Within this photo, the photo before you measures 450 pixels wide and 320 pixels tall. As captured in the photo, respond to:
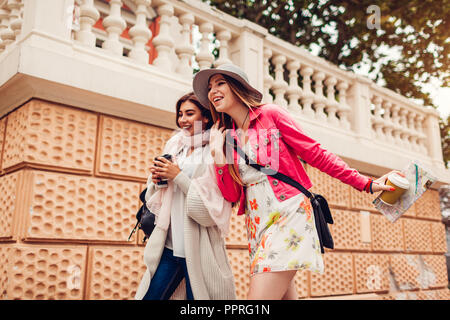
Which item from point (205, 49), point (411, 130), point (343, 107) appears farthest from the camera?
point (411, 130)

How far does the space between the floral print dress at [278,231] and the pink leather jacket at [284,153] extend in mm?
52

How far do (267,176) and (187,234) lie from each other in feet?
1.67

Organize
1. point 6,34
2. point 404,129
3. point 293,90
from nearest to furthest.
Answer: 1. point 6,34
2. point 293,90
3. point 404,129

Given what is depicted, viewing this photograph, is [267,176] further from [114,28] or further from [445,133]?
[445,133]

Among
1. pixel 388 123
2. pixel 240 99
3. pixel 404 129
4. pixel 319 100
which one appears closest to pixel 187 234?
pixel 240 99

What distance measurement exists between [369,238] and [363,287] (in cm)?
63

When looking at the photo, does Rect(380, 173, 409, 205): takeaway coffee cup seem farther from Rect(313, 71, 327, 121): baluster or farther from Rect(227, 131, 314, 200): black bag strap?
Rect(313, 71, 327, 121): baluster

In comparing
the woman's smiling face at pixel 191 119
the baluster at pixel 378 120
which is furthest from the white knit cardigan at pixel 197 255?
the baluster at pixel 378 120

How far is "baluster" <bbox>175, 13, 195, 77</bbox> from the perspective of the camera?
3.63 m

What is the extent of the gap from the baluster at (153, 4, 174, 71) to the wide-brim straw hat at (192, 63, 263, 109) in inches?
55.5

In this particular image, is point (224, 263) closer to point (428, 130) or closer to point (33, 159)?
point (33, 159)

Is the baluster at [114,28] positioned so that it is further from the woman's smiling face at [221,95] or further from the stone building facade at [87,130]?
the woman's smiling face at [221,95]

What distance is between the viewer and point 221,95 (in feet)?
6.67

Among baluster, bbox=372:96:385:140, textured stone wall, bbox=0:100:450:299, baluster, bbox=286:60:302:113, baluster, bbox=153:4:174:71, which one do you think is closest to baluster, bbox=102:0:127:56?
baluster, bbox=153:4:174:71
